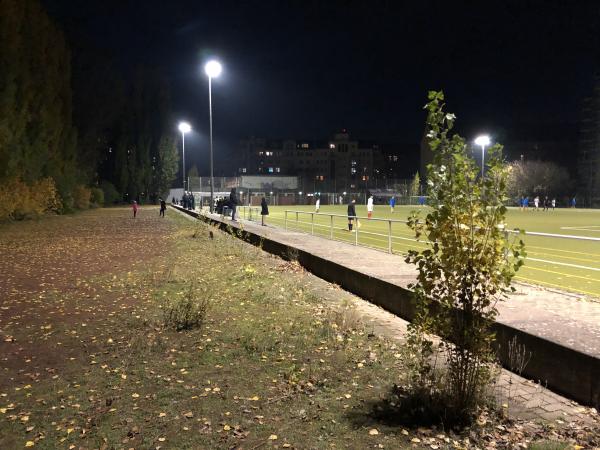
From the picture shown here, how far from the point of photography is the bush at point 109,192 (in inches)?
2847

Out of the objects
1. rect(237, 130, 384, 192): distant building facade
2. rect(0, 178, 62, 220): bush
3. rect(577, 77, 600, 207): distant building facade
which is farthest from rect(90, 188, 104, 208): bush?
rect(237, 130, 384, 192): distant building facade

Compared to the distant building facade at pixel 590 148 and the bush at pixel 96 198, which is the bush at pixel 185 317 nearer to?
the bush at pixel 96 198

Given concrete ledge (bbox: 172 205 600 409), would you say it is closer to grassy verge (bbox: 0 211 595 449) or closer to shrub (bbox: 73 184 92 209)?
grassy verge (bbox: 0 211 595 449)

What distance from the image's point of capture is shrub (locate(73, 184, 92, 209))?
4988cm

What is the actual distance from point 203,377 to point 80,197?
169 feet

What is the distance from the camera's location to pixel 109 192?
72625mm

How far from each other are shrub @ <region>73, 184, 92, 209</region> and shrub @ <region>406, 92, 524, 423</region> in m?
50.6

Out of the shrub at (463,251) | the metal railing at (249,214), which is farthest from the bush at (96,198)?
the shrub at (463,251)

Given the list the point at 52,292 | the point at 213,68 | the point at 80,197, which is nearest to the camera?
the point at 52,292

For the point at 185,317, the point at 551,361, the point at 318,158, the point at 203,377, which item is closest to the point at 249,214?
the point at 185,317

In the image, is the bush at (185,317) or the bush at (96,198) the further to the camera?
the bush at (96,198)

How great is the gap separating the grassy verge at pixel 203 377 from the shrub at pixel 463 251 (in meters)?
0.44

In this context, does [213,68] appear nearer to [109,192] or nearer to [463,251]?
[463,251]

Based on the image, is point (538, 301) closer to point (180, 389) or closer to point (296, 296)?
point (296, 296)
